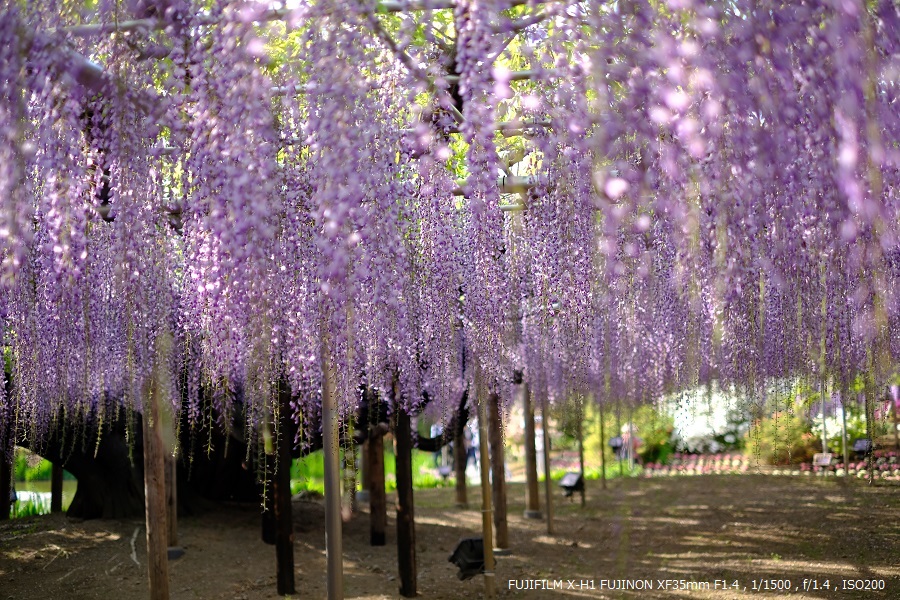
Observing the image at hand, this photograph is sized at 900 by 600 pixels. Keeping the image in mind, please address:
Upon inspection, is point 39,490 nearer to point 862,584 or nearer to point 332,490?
point 332,490

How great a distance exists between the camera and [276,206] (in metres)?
4.04

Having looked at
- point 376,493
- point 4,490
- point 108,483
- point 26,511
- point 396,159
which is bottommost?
point 26,511

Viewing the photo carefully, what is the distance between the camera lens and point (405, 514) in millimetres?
6941

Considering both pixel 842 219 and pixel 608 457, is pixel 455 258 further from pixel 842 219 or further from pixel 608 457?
pixel 608 457

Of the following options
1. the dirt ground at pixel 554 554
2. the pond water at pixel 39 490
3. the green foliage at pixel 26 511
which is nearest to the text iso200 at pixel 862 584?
the dirt ground at pixel 554 554

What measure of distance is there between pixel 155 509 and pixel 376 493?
3.84m

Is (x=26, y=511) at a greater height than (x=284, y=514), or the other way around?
(x=284, y=514)

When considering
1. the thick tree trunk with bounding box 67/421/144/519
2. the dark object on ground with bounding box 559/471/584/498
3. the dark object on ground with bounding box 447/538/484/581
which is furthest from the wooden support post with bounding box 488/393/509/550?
the thick tree trunk with bounding box 67/421/144/519

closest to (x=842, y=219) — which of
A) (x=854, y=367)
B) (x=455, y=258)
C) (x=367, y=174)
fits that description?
(x=367, y=174)

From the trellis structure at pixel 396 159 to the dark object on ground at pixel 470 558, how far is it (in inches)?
63.2

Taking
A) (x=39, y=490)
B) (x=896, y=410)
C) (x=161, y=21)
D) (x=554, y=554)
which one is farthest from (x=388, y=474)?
(x=161, y=21)

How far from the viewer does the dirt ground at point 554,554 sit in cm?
678

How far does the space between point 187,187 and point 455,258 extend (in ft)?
7.10

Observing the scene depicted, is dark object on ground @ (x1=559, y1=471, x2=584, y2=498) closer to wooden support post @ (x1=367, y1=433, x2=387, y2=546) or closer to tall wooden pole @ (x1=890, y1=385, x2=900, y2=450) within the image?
wooden support post @ (x1=367, y1=433, x2=387, y2=546)
